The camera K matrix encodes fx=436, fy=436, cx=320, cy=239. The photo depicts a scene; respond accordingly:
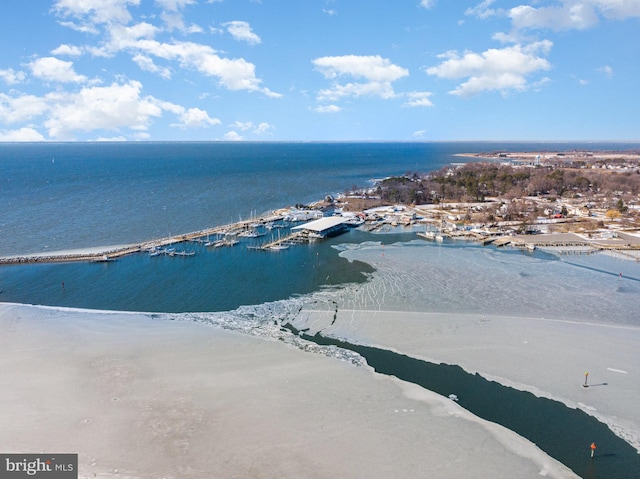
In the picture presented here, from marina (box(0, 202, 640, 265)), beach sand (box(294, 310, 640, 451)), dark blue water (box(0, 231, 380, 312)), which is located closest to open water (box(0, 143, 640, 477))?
dark blue water (box(0, 231, 380, 312))

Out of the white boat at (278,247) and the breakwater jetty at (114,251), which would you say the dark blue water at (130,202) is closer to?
the breakwater jetty at (114,251)

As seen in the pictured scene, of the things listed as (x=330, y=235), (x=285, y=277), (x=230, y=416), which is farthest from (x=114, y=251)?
(x=230, y=416)

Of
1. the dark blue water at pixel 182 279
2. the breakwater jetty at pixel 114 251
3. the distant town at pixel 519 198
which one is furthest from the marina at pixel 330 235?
the distant town at pixel 519 198

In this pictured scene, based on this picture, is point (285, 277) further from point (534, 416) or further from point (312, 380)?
point (534, 416)

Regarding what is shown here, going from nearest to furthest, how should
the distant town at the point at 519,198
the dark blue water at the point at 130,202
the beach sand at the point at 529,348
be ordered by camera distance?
the beach sand at the point at 529,348 < the dark blue water at the point at 130,202 < the distant town at the point at 519,198

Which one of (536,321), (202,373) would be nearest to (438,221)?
(536,321)

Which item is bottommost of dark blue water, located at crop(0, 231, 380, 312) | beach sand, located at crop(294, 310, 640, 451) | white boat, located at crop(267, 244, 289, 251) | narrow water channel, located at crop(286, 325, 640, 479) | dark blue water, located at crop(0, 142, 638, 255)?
narrow water channel, located at crop(286, 325, 640, 479)

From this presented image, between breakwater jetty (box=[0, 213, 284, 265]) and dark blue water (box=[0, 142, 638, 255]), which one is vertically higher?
dark blue water (box=[0, 142, 638, 255])

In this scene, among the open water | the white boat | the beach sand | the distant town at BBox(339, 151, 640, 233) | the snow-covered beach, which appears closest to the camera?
the snow-covered beach

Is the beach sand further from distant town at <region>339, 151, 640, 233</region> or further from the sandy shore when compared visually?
distant town at <region>339, 151, 640, 233</region>
